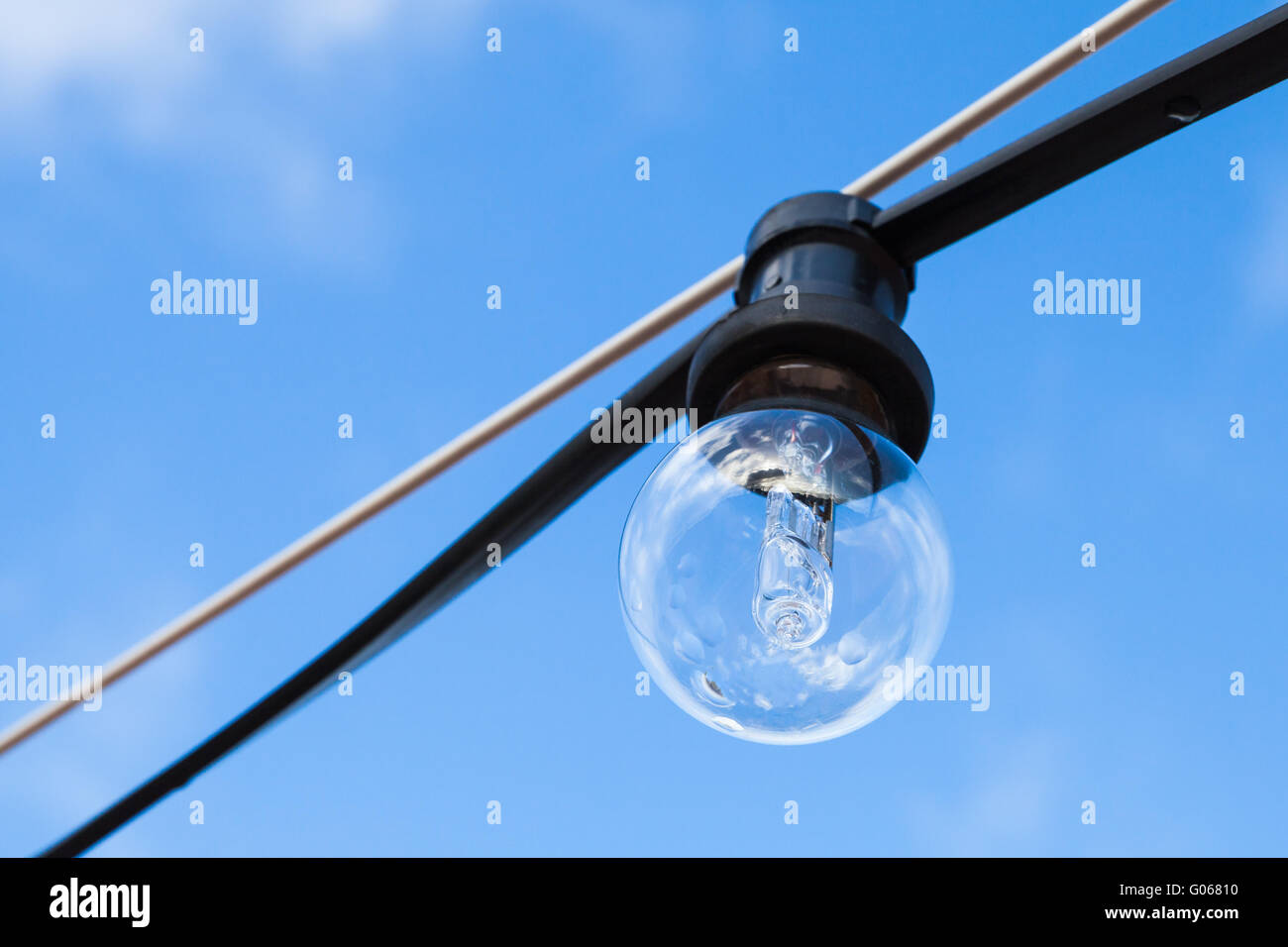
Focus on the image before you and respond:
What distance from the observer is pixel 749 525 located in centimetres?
81

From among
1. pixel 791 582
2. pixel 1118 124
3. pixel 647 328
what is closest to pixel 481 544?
pixel 791 582

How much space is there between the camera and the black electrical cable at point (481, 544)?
0.86m

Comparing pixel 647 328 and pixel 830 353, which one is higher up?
pixel 647 328

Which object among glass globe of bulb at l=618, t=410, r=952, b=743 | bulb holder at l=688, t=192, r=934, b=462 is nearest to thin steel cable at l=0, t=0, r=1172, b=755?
bulb holder at l=688, t=192, r=934, b=462

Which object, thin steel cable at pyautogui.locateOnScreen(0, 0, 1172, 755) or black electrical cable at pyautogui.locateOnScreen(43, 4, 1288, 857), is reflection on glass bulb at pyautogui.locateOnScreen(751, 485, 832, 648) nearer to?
black electrical cable at pyautogui.locateOnScreen(43, 4, 1288, 857)

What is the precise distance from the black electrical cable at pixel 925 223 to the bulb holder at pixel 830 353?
31 mm

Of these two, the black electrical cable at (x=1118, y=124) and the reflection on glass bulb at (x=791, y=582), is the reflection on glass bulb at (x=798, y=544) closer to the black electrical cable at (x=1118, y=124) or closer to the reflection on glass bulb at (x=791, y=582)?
the reflection on glass bulb at (x=791, y=582)

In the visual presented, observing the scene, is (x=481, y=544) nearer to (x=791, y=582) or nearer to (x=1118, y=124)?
(x=791, y=582)

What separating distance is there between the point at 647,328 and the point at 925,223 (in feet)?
1.15

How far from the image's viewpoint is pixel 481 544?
866mm

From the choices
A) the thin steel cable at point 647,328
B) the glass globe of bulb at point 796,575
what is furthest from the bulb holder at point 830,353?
the thin steel cable at point 647,328

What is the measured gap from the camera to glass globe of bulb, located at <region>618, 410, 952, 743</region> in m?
0.80
